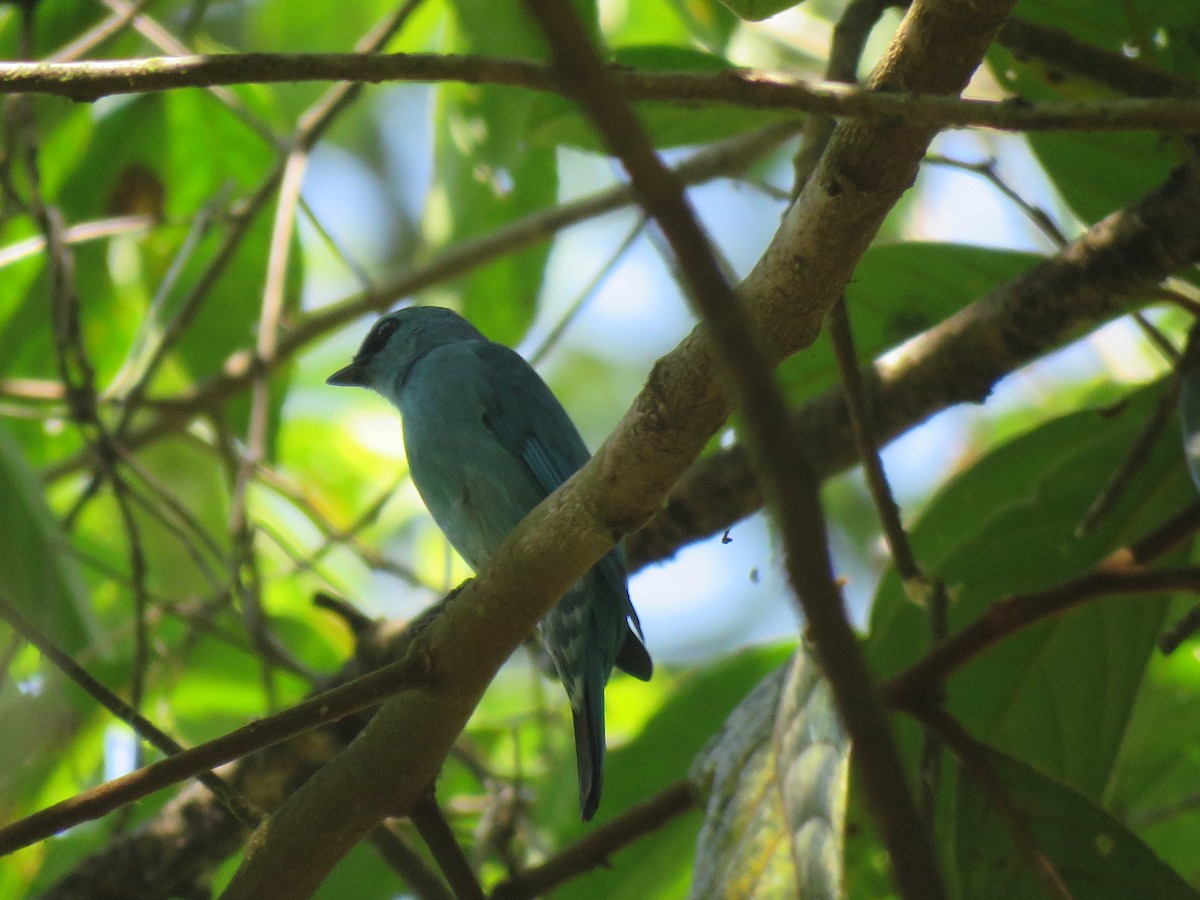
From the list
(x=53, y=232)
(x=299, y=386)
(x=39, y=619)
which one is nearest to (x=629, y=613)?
(x=39, y=619)

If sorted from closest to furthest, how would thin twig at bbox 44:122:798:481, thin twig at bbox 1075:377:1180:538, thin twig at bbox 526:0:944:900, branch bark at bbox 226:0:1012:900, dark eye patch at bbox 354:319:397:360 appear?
1. thin twig at bbox 526:0:944:900
2. branch bark at bbox 226:0:1012:900
3. thin twig at bbox 1075:377:1180:538
4. thin twig at bbox 44:122:798:481
5. dark eye patch at bbox 354:319:397:360

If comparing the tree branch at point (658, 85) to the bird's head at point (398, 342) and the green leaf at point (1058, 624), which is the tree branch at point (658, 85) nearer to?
the green leaf at point (1058, 624)

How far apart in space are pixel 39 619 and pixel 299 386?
3.87m

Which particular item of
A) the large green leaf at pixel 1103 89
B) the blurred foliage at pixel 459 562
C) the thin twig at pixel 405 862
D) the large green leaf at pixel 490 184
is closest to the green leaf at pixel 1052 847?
the blurred foliage at pixel 459 562

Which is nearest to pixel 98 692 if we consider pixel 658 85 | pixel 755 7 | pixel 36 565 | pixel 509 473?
pixel 36 565

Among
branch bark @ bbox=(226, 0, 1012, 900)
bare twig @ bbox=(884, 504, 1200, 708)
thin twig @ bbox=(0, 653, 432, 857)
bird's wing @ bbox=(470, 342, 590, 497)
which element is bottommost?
bare twig @ bbox=(884, 504, 1200, 708)

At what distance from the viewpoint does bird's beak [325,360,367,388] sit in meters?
4.69

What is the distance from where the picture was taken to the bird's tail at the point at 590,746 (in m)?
2.87

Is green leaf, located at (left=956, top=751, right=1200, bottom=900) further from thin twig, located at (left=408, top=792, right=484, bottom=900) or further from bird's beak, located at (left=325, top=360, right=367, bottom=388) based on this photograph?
bird's beak, located at (left=325, top=360, right=367, bottom=388)

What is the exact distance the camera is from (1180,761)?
357cm

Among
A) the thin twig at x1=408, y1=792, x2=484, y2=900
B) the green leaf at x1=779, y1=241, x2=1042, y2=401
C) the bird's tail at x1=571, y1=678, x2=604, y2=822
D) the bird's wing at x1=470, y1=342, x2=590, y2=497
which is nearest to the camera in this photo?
the thin twig at x1=408, y1=792, x2=484, y2=900

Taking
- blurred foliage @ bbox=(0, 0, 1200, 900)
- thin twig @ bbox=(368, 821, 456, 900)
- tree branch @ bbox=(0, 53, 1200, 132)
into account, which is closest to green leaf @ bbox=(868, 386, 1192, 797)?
blurred foliage @ bbox=(0, 0, 1200, 900)

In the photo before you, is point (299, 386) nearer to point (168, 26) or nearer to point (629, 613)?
point (168, 26)

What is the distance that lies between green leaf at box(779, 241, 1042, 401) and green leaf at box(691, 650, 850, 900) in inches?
37.9
